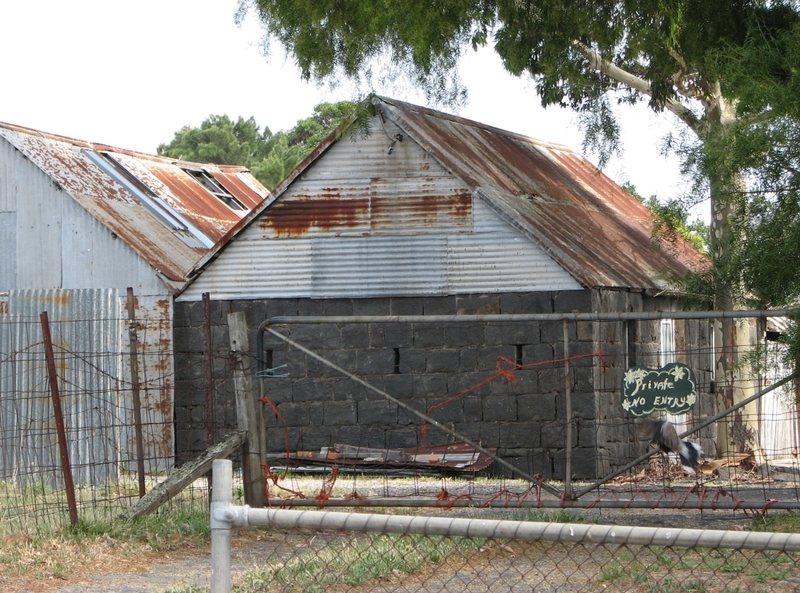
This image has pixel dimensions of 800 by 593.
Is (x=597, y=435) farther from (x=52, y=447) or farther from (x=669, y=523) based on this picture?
(x=52, y=447)

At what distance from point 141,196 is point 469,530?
47.1 feet

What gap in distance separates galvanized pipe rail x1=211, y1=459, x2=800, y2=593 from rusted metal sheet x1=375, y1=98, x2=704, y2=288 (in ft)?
32.0

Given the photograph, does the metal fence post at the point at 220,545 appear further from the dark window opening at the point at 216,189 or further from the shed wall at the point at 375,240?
the dark window opening at the point at 216,189

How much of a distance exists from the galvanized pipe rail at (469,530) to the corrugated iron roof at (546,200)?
975 centimetres

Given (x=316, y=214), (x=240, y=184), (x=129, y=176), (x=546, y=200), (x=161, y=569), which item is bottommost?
(x=161, y=569)

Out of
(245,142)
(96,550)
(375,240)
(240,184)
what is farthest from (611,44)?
(245,142)

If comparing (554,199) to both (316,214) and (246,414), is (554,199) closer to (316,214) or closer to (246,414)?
(316,214)

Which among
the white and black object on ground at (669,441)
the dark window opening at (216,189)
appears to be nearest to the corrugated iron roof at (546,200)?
the white and black object on ground at (669,441)

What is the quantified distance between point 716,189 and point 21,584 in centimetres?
628

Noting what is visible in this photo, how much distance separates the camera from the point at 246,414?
8922 mm

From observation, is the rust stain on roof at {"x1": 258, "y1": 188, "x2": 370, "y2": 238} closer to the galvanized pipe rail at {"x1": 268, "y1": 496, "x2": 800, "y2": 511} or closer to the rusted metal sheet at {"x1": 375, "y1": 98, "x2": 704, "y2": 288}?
the rusted metal sheet at {"x1": 375, "y1": 98, "x2": 704, "y2": 288}

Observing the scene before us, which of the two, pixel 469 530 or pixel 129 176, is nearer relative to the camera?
pixel 469 530

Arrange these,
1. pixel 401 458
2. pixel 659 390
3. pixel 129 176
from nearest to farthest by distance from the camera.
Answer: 1. pixel 659 390
2. pixel 401 458
3. pixel 129 176

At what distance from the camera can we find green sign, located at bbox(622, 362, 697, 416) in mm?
8242
